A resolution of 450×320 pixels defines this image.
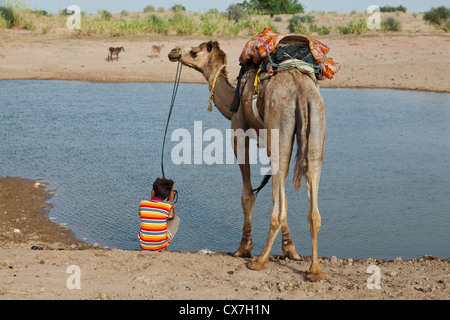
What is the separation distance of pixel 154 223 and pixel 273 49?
2.15m

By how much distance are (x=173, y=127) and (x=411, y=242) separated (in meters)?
7.31

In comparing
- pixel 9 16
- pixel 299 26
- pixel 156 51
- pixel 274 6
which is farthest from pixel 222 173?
pixel 274 6

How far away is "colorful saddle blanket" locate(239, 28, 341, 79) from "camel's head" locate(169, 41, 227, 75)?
833 mm

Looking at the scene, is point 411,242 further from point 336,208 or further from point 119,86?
point 119,86

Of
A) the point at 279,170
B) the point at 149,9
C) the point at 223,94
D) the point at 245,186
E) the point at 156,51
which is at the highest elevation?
the point at 149,9

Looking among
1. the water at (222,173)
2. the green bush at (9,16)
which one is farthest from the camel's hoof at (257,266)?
the green bush at (9,16)

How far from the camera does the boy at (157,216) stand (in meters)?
6.72

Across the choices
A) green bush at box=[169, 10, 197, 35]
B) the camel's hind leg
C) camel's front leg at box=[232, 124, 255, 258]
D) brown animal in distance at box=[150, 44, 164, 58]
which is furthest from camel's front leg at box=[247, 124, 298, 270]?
green bush at box=[169, 10, 197, 35]

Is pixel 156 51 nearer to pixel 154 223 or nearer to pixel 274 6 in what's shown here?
pixel 154 223

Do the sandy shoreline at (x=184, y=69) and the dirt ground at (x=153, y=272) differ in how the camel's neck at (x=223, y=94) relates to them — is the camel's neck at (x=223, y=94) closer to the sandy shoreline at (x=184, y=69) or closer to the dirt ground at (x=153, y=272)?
the dirt ground at (x=153, y=272)

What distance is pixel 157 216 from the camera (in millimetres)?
6723

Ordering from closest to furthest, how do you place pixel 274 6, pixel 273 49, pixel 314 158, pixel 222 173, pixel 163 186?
pixel 314 158 < pixel 273 49 < pixel 163 186 < pixel 222 173 < pixel 274 6

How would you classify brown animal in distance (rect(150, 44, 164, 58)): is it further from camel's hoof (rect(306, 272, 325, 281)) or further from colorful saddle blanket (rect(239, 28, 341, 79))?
camel's hoof (rect(306, 272, 325, 281))

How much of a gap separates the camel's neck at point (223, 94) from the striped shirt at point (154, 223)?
126 centimetres
